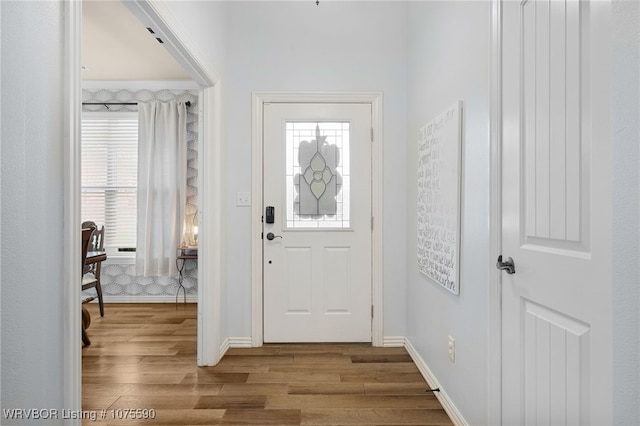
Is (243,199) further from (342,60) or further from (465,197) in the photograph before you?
(465,197)

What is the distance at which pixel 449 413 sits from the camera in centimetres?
195

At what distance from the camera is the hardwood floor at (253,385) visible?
1947 mm

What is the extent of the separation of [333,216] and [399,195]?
1.88ft

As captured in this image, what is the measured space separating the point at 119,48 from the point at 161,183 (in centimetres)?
149

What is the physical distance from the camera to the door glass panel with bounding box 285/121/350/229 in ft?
9.83

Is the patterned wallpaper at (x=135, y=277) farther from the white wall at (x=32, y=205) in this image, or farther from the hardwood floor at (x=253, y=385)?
the white wall at (x=32, y=205)

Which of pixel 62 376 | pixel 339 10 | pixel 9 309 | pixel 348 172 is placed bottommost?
pixel 62 376

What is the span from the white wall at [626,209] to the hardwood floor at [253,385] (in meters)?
1.25

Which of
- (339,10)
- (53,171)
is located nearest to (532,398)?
(53,171)

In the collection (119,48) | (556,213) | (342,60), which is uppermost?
(119,48)

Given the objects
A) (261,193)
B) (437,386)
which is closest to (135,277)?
(261,193)

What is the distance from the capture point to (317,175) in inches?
118

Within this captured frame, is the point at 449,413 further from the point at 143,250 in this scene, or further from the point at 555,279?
the point at 143,250

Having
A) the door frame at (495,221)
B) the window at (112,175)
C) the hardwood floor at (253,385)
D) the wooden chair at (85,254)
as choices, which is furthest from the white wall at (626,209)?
the window at (112,175)
